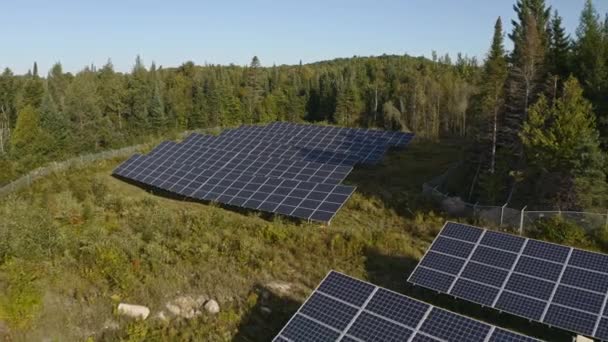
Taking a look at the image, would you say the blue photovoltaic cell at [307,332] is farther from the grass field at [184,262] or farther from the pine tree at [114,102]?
the pine tree at [114,102]

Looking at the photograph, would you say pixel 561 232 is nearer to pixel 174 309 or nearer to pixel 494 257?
pixel 494 257

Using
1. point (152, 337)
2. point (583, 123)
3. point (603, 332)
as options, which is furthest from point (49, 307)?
point (583, 123)

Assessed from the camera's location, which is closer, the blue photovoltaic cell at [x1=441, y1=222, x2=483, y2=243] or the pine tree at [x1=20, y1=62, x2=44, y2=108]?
the blue photovoltaic cell at [x1=441, y1=222, x2=483, y2=243]

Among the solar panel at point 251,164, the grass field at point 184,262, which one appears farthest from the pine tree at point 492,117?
the solar panel at point 251,164

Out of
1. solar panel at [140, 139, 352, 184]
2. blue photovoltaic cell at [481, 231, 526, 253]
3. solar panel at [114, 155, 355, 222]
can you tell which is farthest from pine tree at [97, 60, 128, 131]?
blue photovoltaic cell at [481, 231, 526, 253]

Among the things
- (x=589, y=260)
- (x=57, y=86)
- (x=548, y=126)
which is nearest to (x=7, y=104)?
(x=57, y=86)

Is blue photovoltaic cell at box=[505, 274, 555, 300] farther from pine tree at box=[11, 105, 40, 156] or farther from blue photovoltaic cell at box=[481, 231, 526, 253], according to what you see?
pine tree at box=[11, 105, 40, 156]

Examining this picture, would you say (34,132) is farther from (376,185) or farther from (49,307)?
(49,307)
